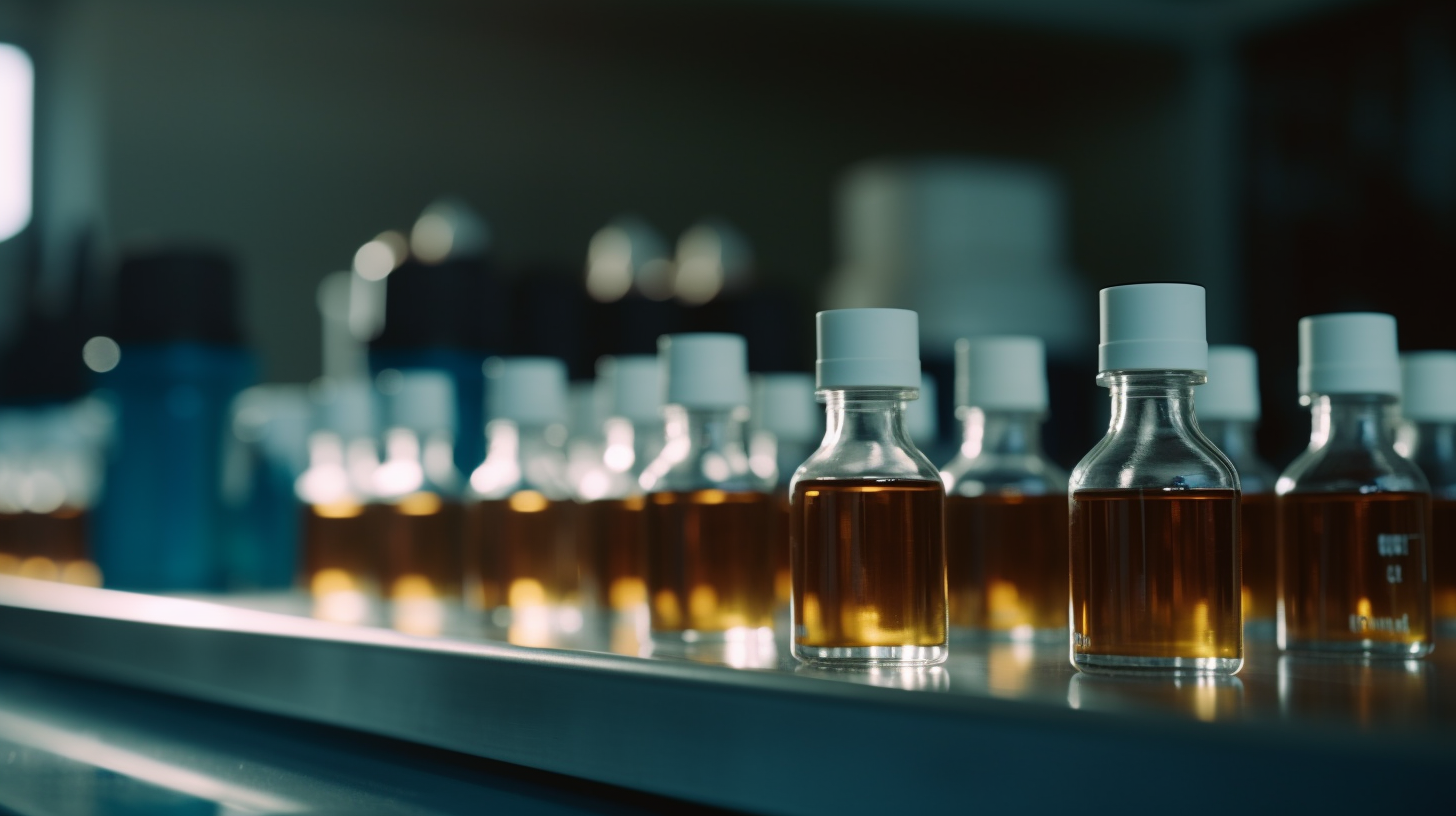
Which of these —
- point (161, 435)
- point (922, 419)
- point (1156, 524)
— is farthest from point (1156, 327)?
point (161, 435)

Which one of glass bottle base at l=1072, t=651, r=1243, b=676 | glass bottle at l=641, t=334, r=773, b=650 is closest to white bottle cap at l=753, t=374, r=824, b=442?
glass bottle at l=641, t=334, r=773, b=650

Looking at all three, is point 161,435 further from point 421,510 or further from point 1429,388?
point 1429,388

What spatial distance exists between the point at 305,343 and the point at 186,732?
1.45m

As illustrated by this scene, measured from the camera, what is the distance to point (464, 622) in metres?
0.84

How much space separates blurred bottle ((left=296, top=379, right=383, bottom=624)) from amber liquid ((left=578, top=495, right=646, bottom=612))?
0.23 m

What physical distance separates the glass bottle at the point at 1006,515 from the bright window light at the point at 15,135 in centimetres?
222

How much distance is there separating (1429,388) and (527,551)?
1.66ft

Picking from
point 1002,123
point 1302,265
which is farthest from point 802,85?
point 1302,265

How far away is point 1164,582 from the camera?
541 millimetres

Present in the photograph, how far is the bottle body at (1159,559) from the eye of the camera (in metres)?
0.54

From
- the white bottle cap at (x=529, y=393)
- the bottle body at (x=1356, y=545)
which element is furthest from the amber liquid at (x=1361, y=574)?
the white bottle cap at (x=529, y=393)

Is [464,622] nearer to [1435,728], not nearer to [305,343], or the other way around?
[1435,728]

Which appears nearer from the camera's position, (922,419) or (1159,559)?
(1159,559)

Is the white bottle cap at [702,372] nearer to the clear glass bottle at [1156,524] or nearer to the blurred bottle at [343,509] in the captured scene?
the clear glass bottle at [1156,524]
